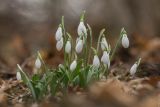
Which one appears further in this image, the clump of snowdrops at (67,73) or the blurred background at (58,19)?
the blurred background at (58,19)

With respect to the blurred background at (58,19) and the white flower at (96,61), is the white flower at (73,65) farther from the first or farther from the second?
the blurred background at (58,19)

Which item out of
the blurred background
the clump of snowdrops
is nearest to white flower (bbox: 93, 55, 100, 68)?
the clump of snowdrops

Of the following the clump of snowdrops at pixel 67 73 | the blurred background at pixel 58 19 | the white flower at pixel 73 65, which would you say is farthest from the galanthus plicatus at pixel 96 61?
the blurred background at pixel 58 19

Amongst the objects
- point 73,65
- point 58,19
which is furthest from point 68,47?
point 58,19

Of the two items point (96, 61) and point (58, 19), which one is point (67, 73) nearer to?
point (96, 61)

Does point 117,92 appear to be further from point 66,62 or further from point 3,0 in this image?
point 3,0

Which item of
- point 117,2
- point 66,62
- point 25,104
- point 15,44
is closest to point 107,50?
point 66,62

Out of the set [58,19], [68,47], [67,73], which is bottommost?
[67,73]

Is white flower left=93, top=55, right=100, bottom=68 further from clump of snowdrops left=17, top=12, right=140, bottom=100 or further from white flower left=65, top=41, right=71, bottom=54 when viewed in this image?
white flower left=65, top=41, right=71, bottom=54
